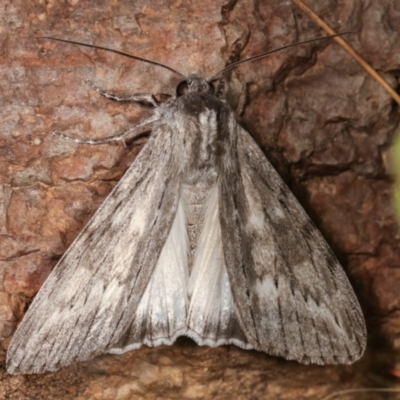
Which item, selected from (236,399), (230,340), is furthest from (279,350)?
(236,399)

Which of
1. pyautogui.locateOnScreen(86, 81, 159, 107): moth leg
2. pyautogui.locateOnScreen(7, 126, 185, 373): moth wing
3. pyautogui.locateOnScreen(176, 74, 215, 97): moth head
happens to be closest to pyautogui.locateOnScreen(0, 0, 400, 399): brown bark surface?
pyautogui.locateOnScreen(86, 81, 159, 107): moth leg

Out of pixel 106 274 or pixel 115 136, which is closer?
pixel 106 274

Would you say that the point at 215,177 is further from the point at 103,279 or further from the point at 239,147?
the point at 103,279

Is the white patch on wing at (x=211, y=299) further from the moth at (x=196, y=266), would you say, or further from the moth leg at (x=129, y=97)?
the moth leg at (x=129, y=97)

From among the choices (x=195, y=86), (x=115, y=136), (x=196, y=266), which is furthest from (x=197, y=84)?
(x=196, y=266)

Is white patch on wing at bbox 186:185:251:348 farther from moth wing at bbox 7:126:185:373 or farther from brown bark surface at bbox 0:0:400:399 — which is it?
brown bark surface at bbox 0:0:400:399

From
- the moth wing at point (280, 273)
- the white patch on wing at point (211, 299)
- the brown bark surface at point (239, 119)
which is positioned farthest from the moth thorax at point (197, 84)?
the white patch on wing at point (211, 299)

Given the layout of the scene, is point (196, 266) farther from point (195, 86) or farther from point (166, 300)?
point (195, 86)
